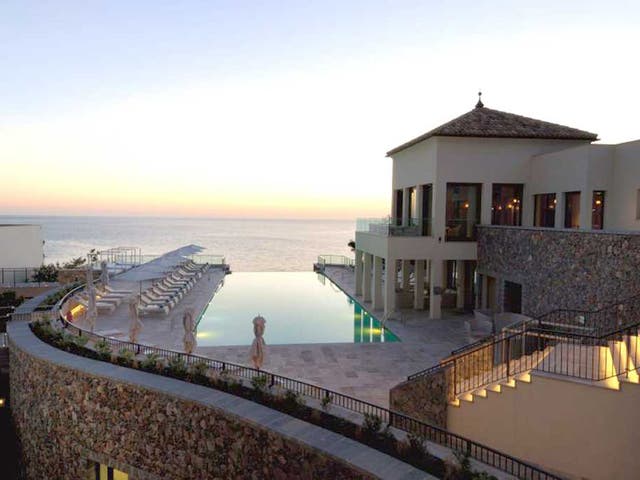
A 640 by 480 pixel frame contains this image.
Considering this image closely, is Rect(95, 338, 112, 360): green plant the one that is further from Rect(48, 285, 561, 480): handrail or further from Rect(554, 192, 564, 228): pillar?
Rect(554, 192, 564, 228): pillar

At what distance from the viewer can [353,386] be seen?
36.1 feet

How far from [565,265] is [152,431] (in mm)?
11952

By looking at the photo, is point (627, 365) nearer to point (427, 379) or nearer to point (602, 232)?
point (427, 379)

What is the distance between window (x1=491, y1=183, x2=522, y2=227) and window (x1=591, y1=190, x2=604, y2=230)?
3.35 metres

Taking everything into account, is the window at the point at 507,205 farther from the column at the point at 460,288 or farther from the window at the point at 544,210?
the column at the point at 460,288

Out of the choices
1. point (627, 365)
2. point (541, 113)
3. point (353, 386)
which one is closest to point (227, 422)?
point (353, 386)

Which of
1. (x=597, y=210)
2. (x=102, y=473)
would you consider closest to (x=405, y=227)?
(x=597, y=210)

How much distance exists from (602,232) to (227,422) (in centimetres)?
1044

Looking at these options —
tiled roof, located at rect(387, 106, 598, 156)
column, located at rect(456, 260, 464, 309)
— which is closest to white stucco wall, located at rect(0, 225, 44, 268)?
tiled roof, located at rect(387, 106, 598, 156)

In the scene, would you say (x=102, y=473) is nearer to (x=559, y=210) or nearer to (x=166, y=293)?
(x=166, y=293)

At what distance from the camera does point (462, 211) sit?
20031 mm

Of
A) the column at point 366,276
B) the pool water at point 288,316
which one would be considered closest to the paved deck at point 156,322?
the pool water at point 288,316

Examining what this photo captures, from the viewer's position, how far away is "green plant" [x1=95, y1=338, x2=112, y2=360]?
10.7 m

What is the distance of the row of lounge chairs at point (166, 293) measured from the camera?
65.3 feet
